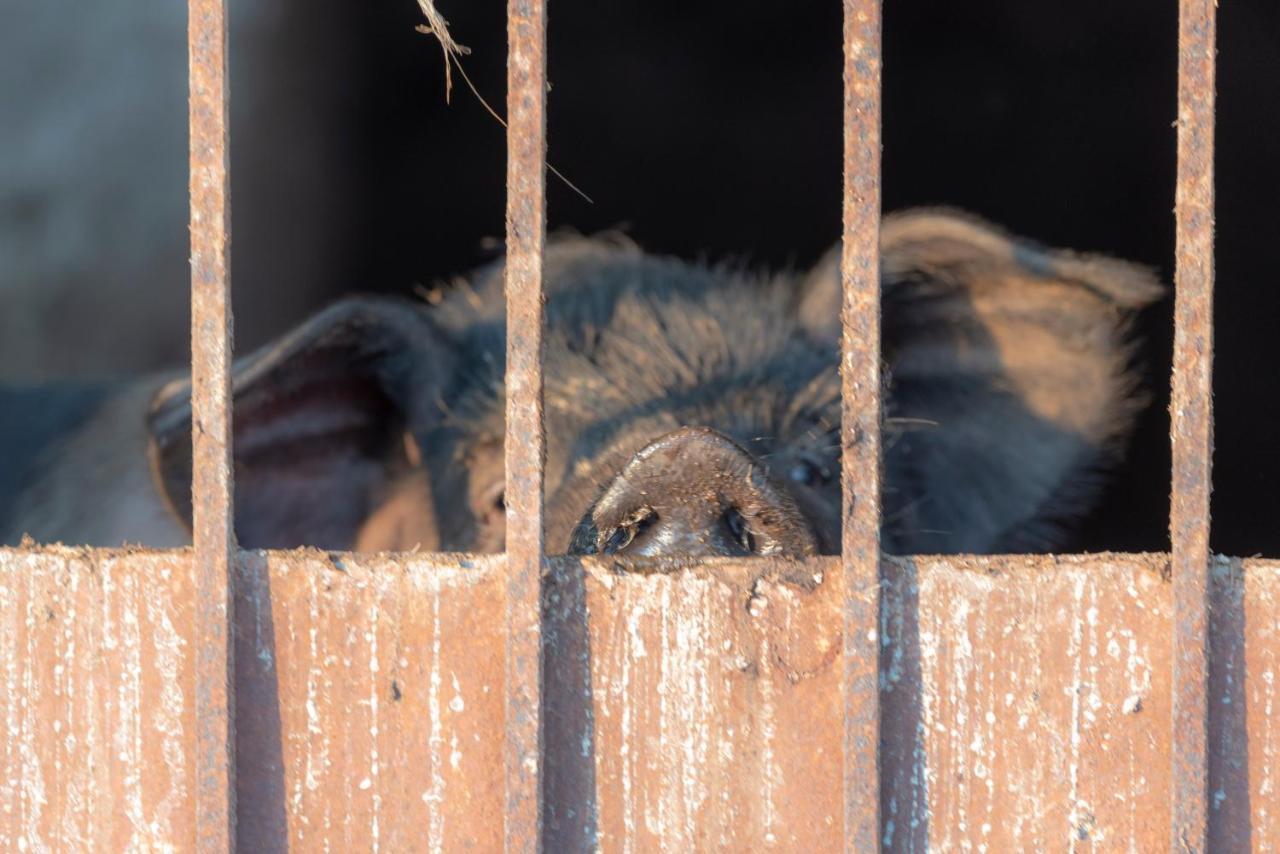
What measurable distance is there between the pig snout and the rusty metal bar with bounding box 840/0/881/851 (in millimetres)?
442

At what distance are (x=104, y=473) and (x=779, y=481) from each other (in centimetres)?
220

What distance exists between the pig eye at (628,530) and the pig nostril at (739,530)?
0.10m

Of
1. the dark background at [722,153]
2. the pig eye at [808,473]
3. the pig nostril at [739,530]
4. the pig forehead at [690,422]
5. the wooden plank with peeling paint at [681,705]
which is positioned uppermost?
the dark background at [722,153]

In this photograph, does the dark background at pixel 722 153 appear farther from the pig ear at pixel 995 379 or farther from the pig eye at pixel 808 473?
the pig eye at pixel 808 473

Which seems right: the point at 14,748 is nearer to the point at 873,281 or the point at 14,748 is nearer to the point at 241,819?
the point at 241,819

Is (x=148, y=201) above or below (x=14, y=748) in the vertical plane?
above

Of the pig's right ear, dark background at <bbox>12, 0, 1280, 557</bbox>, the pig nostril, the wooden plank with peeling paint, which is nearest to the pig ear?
the pig nostril

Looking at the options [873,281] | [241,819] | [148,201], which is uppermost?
[148,201]

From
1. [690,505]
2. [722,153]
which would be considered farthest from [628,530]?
[722,153]

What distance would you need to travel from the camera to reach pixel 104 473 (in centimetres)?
356

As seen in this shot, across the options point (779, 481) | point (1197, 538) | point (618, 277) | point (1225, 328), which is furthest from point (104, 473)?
point (1225, 328)

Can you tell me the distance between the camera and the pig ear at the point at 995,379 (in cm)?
217

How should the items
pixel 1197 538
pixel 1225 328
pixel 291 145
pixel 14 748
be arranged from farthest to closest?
pixel 291 145 → pixel 1225 328 → pixel 14 748 → pixel 1197 538

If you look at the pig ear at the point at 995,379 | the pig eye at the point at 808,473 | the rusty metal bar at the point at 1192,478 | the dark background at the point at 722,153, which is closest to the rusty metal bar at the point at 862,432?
the rusty metal bar at the point at 1192,478
